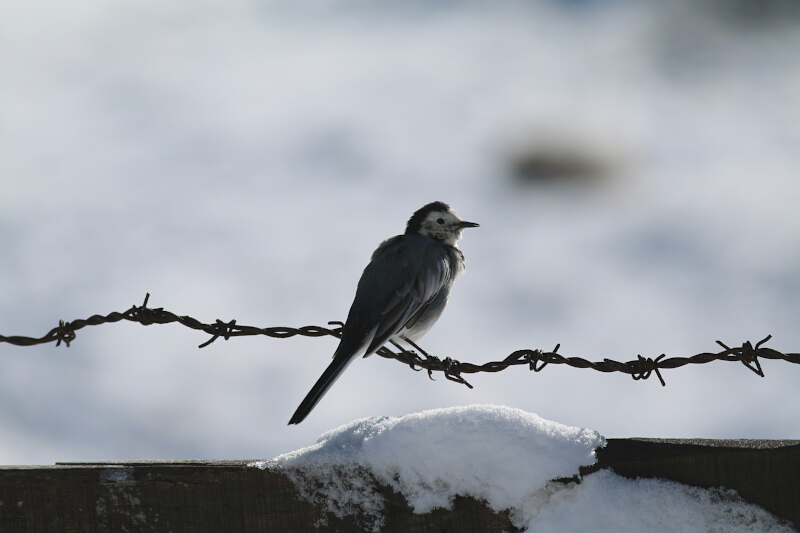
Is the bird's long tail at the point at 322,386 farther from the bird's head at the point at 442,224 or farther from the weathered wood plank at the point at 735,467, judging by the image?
the bird's head at the point at 442,224

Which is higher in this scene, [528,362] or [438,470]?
[528,362]

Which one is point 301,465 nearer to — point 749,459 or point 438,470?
point 438,470

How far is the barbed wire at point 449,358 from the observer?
2754 millimetres

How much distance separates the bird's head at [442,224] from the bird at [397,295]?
98mm

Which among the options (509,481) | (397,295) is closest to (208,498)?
(509,481)

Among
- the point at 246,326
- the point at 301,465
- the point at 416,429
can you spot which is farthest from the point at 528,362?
the point at 246,326

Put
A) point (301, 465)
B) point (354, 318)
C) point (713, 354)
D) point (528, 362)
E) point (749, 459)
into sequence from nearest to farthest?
point (749, 459) → point (301, 465) → point (713, 354) → point (528, 362) → point (354, 318)

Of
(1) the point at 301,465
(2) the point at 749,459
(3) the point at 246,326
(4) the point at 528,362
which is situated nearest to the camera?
(2) the point at 749,459

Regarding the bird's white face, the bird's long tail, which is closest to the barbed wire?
the bird's long tail

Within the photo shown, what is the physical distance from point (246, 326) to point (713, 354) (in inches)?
91.1

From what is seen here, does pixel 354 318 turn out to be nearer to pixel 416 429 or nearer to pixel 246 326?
pixel 246 326

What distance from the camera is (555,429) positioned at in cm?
243

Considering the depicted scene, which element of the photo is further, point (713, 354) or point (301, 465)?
point (713, 354)

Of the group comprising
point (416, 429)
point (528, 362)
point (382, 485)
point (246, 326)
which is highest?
point (246, 326)
